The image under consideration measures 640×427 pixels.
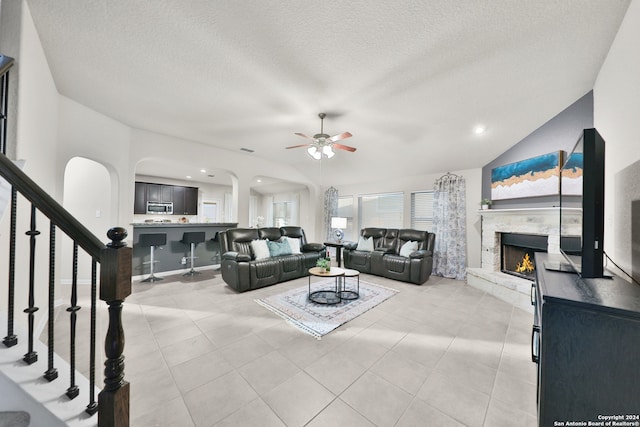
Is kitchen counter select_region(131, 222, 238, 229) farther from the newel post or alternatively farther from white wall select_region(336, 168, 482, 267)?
the newel post

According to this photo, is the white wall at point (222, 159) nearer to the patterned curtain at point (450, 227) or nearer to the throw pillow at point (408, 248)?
the throw pillow at point (408, 248)

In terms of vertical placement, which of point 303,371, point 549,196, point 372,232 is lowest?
point 303,371

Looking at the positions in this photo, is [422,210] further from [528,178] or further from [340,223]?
[528,178]

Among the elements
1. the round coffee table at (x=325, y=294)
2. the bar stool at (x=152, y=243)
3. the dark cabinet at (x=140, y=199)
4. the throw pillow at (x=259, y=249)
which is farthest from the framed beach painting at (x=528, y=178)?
the dark cabinet at (x=140, y=199)

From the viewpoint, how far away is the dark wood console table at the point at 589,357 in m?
0.97

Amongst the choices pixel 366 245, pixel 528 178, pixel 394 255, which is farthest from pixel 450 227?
pixel 366 245

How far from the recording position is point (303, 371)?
76.0 inches

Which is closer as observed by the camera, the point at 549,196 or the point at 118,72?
the point at 118,72

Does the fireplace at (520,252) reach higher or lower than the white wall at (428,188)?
lower

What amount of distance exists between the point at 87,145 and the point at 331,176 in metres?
4.98

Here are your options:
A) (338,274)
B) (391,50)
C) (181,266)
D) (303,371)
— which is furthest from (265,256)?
(391,50)

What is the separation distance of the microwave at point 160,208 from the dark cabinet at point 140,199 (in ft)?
0.39

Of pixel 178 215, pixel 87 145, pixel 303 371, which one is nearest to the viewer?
pixel 303 371

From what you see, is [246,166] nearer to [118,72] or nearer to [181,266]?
[181,266]
